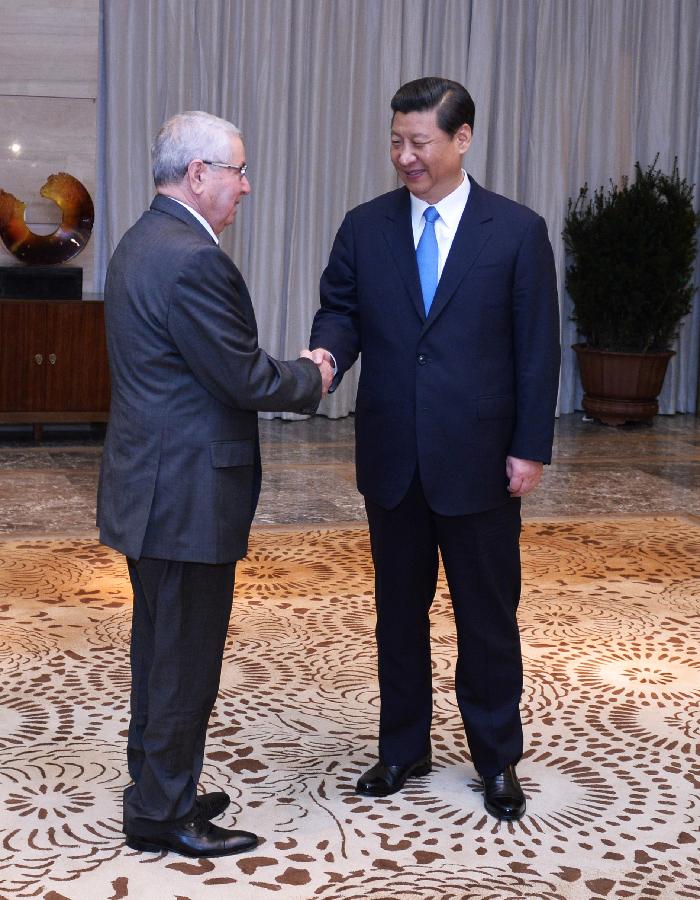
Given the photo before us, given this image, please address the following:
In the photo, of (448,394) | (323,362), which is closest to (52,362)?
(323,362)

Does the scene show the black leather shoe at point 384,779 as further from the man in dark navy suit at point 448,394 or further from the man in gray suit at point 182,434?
the man in gray suit at point 182,434

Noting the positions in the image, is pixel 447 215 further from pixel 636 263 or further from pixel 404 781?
pixel 636 263

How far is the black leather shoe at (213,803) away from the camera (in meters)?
2.86

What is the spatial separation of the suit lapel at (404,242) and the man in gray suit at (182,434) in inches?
12.6

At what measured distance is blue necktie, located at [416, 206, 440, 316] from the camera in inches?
113

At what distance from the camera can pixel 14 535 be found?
523 cm

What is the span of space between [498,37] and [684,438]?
9.74 feet

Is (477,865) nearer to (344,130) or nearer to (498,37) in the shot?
(344,130)

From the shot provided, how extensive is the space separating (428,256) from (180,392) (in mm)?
736

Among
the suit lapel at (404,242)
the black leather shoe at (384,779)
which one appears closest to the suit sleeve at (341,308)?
the suit lapel at (404,242)

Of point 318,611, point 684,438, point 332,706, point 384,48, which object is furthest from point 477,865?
point 384,48

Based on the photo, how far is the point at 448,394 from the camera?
9.21 ft

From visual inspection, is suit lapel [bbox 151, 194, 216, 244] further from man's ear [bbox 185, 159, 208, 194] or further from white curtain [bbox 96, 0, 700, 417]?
white curtain [bbox 96, 0, 700, 417]

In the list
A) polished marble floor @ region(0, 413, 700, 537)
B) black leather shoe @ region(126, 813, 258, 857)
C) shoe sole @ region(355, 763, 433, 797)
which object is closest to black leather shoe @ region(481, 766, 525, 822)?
shoe sole @ region(355, 763, 433, 797)
